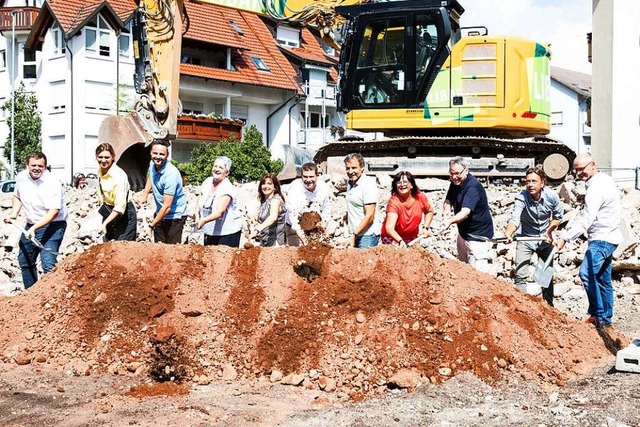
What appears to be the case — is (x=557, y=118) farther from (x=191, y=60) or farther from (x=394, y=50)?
(x=394, y=50)

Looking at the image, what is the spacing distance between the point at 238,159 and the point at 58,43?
1112 cm

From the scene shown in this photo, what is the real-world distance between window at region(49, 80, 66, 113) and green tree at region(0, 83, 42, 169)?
0.86 metres

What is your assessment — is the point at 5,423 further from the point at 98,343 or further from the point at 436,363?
the point at 436,363

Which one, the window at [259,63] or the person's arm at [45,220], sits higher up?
the window at [259,63]

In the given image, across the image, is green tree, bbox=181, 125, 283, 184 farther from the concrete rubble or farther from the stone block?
the stone block

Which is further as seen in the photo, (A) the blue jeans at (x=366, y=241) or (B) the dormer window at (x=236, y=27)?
(B) the dormer window at (x=236, y=27)

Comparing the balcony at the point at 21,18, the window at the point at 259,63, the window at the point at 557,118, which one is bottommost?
the window at the point at 557,118

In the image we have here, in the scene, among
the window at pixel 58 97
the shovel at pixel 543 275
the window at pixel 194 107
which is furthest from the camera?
the window at pixel 194 107

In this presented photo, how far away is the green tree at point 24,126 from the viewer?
131 ft

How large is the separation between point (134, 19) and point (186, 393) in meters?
9.19

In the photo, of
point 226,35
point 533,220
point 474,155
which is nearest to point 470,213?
point 533,220

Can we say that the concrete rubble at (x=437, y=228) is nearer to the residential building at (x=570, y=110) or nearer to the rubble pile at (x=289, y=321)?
the rubble pile at (x=289, y=321)

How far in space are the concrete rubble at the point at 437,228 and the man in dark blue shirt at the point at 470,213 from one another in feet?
2.80

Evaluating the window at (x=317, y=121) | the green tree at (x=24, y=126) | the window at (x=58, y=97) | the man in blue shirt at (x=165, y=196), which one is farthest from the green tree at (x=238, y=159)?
the man in blue shirt at (x=165, y=196)
